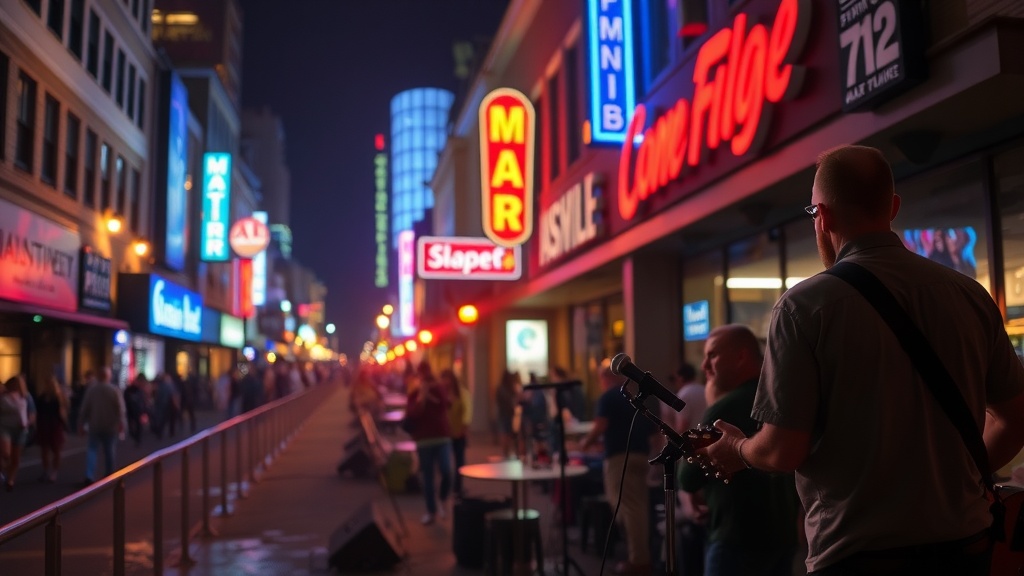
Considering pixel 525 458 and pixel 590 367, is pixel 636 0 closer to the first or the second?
pixel 525 458

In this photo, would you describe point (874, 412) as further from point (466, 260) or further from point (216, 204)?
point (216, 204)

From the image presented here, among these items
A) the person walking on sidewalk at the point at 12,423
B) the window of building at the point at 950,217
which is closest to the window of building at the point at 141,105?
the person walking on sidewalk at the point at 12,423

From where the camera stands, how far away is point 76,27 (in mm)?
18859

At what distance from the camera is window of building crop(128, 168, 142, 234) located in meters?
27.9

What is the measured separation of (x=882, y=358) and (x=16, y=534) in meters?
4.11

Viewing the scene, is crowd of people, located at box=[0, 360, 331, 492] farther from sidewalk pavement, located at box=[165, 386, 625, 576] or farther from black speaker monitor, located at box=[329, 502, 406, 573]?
black speaker monitor, located at box=[329, 502, 406, 573]

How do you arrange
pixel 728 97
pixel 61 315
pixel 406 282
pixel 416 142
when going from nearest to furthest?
pixel 728 97 < pixel 61 315 < pixel 406 282 < pixel 416 142

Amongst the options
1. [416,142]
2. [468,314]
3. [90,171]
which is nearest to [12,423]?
[468,314]

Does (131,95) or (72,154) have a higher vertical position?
(131,95)

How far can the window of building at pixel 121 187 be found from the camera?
25.5 metres

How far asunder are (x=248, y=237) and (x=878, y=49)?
35708 mm

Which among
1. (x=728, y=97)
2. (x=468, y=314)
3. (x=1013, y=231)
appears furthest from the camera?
(x=468, y=314)

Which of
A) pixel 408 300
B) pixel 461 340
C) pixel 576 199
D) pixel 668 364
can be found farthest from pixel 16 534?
pixel 408 300

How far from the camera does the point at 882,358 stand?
229 cm
